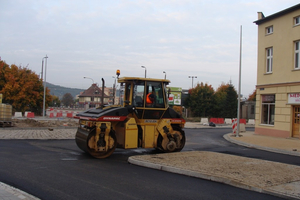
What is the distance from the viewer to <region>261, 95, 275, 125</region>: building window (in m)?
21.7

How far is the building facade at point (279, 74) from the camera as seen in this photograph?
19797 millimetres

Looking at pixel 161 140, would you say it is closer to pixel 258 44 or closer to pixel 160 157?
pixel 160 157

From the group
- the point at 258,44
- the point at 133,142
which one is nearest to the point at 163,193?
the point at 133,142

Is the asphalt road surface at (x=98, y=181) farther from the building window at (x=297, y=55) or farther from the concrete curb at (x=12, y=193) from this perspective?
the building window at (x=297, y=55)

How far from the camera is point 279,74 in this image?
21000mm

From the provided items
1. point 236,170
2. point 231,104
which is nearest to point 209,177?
point 236,170

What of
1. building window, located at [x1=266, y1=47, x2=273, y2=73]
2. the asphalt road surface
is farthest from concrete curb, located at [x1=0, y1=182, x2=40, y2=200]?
building window, located at [x1=266, y1=47, x2=273, y2=73]

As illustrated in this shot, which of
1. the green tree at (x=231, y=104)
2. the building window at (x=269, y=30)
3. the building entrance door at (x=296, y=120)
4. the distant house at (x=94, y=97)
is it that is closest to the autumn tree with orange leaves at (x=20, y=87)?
the distant house at (x=94, y=97)

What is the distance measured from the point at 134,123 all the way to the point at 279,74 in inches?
568

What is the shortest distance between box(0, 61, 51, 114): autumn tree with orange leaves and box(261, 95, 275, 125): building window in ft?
109

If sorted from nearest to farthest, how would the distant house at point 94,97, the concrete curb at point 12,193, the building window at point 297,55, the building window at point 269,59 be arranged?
the concrete curb at point 12,193 < the building window at point 297,55 < the building window at point 269,59 < the distant house at point 94,97

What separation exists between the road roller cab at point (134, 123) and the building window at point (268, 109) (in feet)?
40.4

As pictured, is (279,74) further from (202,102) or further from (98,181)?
(202,102)

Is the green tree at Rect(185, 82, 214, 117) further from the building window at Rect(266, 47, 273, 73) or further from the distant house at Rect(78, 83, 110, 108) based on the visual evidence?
the building window at Rect(266, 47, 273, 73)
